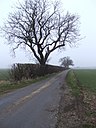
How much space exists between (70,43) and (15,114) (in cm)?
5291

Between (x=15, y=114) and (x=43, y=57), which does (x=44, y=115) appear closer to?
(x=15, y=114)

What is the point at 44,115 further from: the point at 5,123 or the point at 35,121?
the point at 5,123

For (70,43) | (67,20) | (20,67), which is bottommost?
(20,67)

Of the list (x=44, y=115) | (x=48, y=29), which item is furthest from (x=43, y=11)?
(x=44, y=115)

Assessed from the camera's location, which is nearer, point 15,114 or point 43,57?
point 15,114

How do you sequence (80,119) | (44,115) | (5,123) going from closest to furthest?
(5,123)
(80,119)
(44,115)

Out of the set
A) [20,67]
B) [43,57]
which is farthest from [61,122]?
[43,57]

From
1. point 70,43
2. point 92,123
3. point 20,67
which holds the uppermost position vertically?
point 70,43

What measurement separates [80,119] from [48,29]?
51321 millimetres

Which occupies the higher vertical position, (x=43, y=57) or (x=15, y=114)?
(x=43, y=57)

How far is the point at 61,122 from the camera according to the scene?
1094 centimetres

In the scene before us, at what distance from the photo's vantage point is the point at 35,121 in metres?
10.9

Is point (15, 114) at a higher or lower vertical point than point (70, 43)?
lower

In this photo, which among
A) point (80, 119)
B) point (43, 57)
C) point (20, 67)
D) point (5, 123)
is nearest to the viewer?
point (5, 123)
